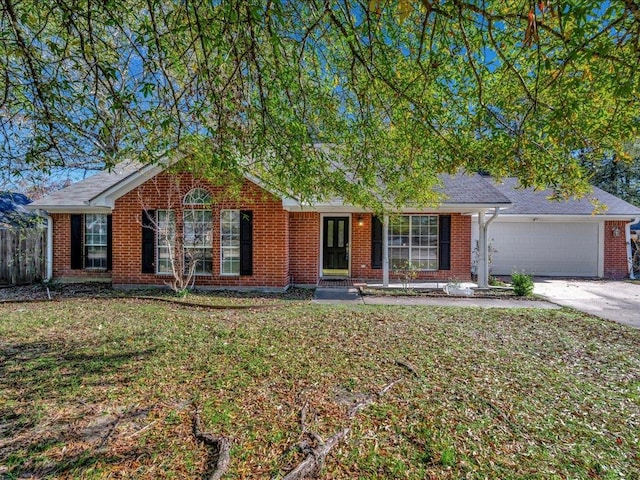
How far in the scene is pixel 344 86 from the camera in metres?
4.15

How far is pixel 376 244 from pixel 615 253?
33.9 feet

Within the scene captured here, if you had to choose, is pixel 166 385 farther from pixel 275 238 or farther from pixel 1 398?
pixel 275 238

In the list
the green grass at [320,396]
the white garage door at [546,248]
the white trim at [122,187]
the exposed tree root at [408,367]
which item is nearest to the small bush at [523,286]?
the green grass at [320,396]

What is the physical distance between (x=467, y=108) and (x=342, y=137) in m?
1.60

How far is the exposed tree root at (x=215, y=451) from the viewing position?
2.48 metres

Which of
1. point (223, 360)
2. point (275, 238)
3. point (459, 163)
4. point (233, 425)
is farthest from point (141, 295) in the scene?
point (459, 163)

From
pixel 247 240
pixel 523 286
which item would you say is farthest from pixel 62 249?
pixel 523 286

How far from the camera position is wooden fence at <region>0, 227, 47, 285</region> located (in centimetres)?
1135

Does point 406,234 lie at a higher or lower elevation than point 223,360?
higher

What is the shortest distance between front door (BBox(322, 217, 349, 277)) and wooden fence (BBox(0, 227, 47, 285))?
9.28 meters

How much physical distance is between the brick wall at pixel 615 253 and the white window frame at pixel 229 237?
14.5m

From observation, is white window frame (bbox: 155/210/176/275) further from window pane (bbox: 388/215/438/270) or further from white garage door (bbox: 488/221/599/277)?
white garage door (bbox: 488/221/599/277)

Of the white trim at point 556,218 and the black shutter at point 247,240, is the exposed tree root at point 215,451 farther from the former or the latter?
the white trim at point 556,218

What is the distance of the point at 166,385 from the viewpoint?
3908 mm
